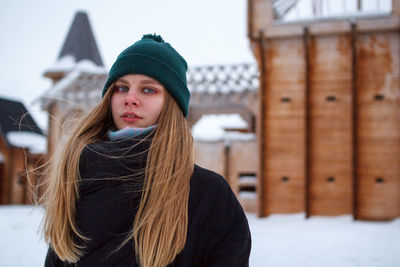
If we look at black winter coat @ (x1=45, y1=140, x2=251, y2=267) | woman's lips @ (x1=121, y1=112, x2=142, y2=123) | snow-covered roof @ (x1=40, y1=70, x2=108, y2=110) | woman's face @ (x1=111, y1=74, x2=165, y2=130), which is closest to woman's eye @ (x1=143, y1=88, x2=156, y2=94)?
woman's face @ (x1=111, y1=74, x2=165, y2=130)

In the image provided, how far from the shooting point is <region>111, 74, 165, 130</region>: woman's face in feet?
5.52

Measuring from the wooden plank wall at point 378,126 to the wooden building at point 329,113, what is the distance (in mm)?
24

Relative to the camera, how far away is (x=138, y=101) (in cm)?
167

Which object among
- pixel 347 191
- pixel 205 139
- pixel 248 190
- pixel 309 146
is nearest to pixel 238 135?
pixel 205 139

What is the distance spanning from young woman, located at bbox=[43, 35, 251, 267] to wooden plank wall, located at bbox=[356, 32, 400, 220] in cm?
862

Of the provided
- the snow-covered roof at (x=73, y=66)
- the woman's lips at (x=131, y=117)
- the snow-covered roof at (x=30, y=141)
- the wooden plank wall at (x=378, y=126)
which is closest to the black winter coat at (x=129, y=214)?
the woman's lips at (x=131, y=117)

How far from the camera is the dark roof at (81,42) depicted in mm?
20234

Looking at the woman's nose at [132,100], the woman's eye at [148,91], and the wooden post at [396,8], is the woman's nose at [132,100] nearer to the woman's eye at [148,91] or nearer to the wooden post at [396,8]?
the woman's eye at [148,91]

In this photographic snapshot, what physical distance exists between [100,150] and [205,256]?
68 centimetres

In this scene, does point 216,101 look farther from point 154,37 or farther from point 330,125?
point 154,37

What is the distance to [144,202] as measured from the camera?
4.85ft

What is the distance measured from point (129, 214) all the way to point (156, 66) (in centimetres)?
74

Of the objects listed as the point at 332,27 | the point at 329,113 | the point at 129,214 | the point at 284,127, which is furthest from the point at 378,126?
the point at 129,214

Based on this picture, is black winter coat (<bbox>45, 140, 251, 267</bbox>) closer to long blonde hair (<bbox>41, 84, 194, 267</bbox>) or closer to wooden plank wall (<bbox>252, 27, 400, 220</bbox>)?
long blonde hair (<bbox>41, 84, 194, 267</bbox>)
